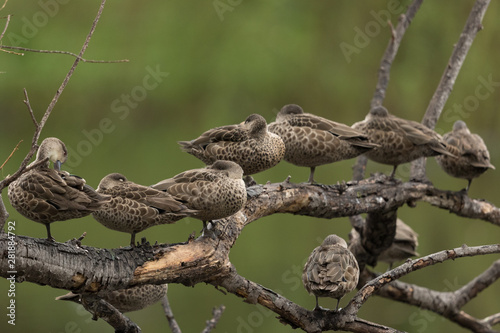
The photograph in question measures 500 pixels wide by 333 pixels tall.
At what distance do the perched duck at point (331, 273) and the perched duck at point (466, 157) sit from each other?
3.80 ft

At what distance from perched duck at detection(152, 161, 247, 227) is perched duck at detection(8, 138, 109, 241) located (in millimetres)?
293

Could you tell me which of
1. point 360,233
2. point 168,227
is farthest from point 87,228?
point 360,233

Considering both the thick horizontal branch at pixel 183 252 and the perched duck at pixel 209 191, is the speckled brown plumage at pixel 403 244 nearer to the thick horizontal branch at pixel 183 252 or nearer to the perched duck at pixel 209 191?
the thick horizontal branch at pixel 183 252

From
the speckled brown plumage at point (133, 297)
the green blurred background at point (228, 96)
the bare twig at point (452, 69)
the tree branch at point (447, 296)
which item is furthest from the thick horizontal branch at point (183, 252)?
the green blurred background at point (228, 96)

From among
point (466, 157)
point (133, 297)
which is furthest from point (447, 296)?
point (133, 297)

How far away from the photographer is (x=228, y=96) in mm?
5195

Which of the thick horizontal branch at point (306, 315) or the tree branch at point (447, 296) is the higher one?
the thick horizontal branch at point (306, 315)

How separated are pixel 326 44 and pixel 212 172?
3620 millimetres

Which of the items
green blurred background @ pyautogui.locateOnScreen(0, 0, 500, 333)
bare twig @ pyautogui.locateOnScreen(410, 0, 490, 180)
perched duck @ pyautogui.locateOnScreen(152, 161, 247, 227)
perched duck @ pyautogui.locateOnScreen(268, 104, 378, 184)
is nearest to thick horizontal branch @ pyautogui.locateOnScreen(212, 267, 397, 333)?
perched duck @ pyautogui.locateOnScreen(152, 161, 247, 227)

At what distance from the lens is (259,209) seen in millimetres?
2547

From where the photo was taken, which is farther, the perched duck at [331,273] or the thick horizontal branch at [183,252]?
the perched duck at [331,273]

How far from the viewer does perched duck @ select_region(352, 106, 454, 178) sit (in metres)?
2.95

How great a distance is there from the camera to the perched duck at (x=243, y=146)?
2400 mm

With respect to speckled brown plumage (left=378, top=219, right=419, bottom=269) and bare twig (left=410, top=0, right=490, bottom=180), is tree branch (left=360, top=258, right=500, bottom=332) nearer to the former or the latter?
speckled brown plumage (left=378, top=219, right=419, bottom=269)
